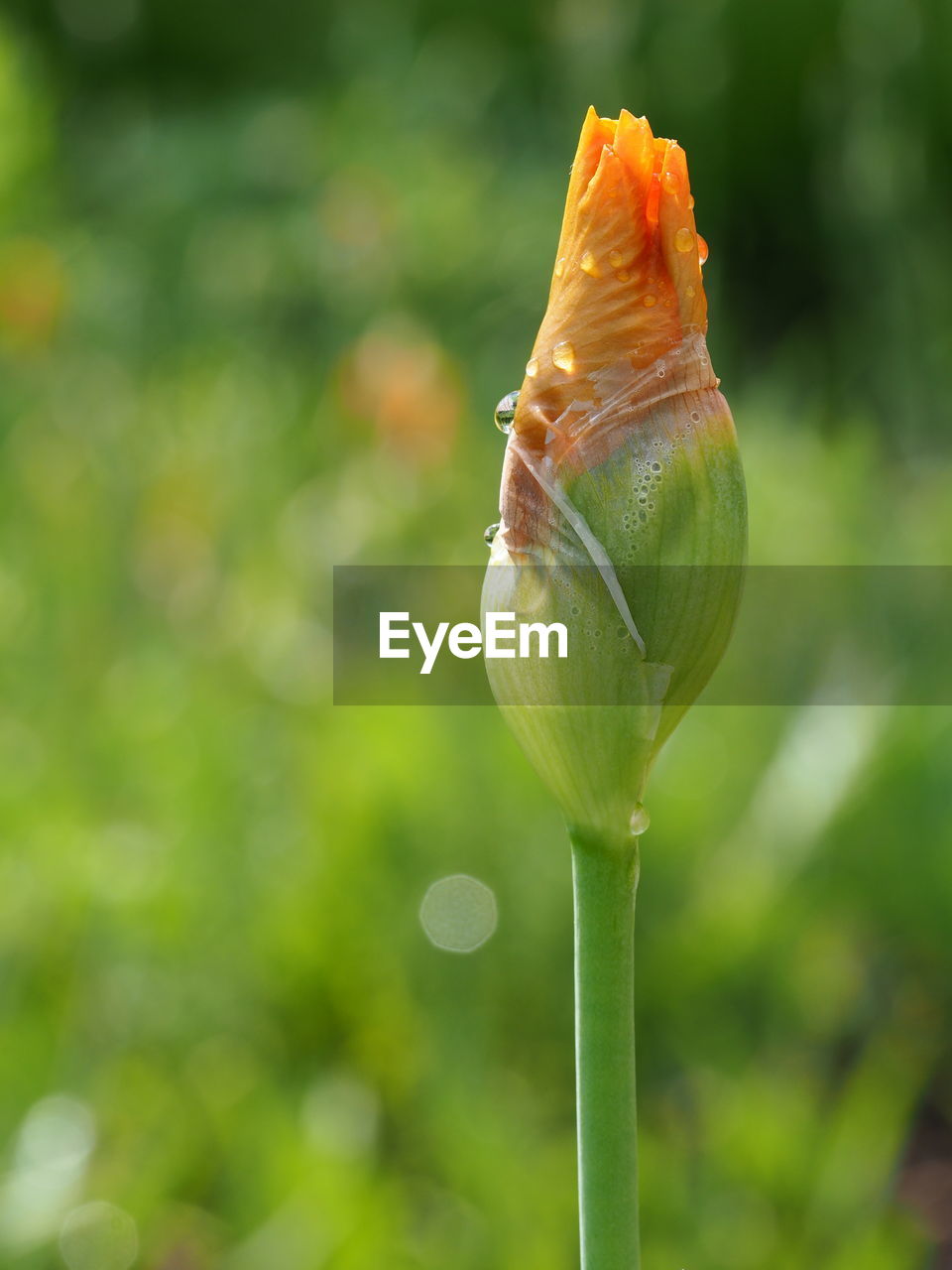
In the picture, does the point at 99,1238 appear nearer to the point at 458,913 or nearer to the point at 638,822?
the point at 458,913

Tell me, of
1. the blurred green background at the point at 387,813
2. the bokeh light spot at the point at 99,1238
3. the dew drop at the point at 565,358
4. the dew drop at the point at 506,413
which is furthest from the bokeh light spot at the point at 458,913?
the dew drop at the point at 565,358

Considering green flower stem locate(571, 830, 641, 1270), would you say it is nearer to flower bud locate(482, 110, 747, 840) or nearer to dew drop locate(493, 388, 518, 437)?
flower bud locate(482, 110, 747, 840)

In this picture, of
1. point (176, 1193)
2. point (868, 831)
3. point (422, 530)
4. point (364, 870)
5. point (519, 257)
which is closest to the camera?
point (176, 1193)

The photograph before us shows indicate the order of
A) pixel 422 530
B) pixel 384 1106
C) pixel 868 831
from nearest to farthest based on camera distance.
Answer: pixel 384 1106 → pixel 868 831 → pixel 422 530

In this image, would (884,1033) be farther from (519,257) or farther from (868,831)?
(519,257)

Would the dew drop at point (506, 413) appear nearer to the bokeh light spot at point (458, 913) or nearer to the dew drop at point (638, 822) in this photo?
the dew drop at point (638, 822)

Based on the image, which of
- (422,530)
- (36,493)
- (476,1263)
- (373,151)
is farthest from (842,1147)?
(373,151)
